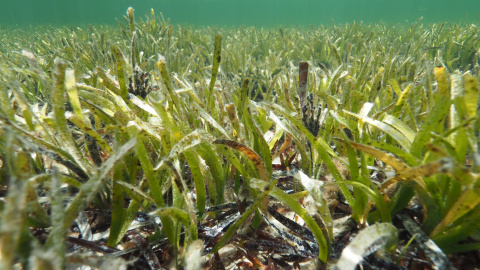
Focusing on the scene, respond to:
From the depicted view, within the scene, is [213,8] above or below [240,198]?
above

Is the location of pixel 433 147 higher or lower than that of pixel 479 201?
higher

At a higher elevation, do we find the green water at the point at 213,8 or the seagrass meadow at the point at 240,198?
the green water at the point at 213,8

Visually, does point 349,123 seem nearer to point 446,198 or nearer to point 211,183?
point 446,198

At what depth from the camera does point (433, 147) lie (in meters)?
0.56

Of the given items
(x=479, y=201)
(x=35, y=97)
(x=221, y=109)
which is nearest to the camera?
(x=479, y=201)

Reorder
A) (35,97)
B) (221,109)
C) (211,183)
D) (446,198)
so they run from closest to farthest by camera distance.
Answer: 1. (446,198)
2. (211,183)
3. (221,109)
4. (35,97)

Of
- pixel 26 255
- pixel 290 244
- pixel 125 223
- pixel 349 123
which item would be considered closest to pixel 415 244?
pixel 290 244

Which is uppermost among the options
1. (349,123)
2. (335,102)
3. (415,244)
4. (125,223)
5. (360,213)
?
(335,102)

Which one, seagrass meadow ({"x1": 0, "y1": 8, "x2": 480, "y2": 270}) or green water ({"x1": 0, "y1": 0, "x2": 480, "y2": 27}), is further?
green water ({"x1": 0, "y1": 0, "x2": 480, "y2": 27})

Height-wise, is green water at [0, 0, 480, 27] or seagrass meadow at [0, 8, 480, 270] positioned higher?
green water at [0, 0, 480, 27]

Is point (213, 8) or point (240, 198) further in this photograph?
point (213, 8)

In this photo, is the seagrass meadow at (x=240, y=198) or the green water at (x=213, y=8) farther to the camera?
the green water at (x=213, y=8)

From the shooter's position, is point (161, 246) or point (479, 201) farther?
point (161, 246)

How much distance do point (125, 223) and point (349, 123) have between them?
942 mm
